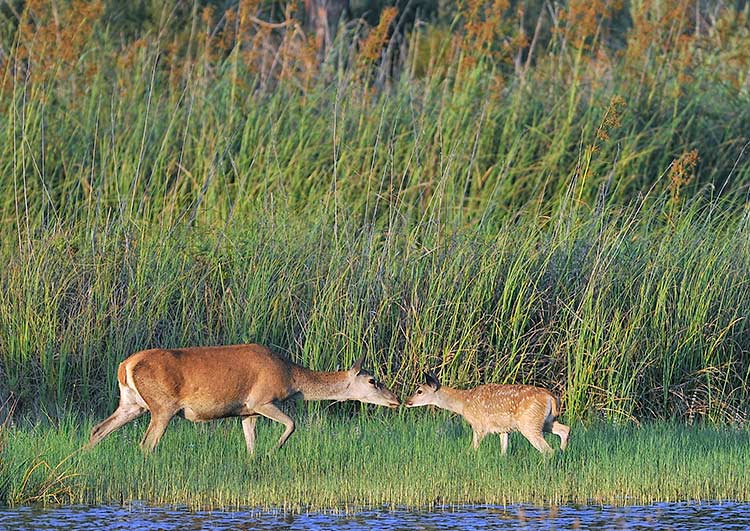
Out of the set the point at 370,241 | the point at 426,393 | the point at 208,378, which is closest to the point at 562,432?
the point at 426,393

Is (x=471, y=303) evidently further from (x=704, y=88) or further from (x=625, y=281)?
(x=704, y=88)

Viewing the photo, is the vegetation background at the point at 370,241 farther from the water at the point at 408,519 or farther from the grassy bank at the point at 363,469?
the water at the point at 408,519

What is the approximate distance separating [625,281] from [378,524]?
14.0 ft

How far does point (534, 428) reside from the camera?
370 inches

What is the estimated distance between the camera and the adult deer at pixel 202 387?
30.5ft

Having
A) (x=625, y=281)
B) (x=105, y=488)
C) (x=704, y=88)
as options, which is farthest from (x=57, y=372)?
(x=704, y=88)

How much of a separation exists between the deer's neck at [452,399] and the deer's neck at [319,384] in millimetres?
661

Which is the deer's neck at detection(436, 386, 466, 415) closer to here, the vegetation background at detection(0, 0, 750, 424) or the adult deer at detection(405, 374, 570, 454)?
the adult deer at detection(405, 374, 570, 454)

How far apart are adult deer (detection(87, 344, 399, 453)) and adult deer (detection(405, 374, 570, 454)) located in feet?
3.67

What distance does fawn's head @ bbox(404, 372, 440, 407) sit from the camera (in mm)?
10078

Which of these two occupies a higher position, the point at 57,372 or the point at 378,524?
the point at 378,524

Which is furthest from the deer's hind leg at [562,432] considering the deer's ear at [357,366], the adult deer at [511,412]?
the deer's ear at [357,366]

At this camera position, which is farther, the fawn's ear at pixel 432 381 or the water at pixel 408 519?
the fawn's ear at pixel 432 381

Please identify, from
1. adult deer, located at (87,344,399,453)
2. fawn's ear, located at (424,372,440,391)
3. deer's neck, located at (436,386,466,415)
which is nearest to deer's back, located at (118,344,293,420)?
adult deer, located at (87,344,399,453)
